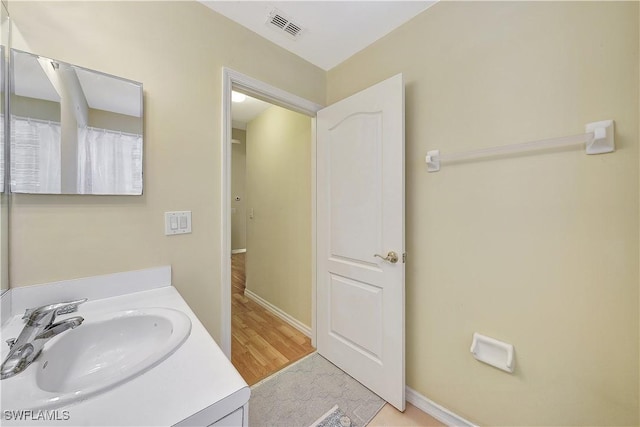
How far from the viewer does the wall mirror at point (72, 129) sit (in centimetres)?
86

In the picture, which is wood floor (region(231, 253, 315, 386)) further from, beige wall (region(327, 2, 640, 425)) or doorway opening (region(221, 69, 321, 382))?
beige wall (region(327, 2, 640, 425))

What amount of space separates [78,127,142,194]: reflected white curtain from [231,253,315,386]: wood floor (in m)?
1.41

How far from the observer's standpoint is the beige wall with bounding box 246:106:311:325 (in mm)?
2156

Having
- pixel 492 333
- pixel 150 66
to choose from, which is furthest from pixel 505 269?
pixel 150 66

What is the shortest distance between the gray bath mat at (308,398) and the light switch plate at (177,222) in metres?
1.09

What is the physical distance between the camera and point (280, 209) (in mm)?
2488

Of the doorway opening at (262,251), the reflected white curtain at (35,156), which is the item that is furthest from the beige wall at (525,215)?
the reflected white curtain at (35,156)

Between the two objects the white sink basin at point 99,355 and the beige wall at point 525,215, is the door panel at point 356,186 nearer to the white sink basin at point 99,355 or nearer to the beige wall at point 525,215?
the beige wall at point 525,215

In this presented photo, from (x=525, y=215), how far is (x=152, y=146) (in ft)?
5.67

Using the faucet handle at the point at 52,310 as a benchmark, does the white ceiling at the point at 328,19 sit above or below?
above

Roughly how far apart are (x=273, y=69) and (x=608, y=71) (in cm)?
160

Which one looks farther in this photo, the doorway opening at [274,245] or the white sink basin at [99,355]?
the doorway opening at [274,245]

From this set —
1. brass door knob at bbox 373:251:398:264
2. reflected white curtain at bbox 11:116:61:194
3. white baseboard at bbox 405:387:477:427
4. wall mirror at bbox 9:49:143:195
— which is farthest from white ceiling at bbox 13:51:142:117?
white baseboard at bbox 405:387:477:427

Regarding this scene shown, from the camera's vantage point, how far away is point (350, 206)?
1563 millimetres
